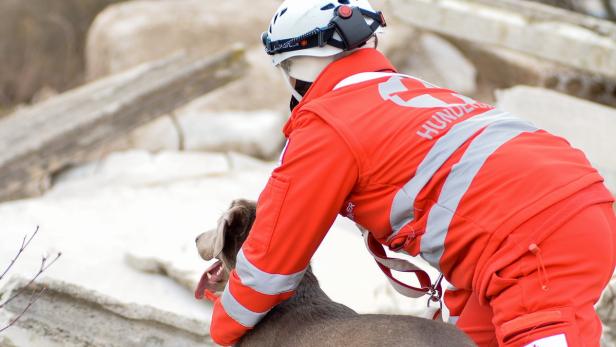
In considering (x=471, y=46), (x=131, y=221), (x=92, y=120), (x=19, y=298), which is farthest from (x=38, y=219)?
(x=471, y=46)

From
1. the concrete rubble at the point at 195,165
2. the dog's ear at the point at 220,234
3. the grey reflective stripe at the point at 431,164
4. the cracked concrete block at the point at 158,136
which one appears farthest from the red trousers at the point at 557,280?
the cracked concrete block at the point at 158,136

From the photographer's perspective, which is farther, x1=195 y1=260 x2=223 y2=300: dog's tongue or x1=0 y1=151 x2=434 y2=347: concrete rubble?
x1=0 y1=151 x2=434 y2=347: concrete rubble

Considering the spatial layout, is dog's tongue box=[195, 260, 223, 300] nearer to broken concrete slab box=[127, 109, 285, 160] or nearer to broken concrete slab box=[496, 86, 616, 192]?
broken concrete slab box=[496, 86, 616, 192]

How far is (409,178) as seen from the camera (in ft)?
9.50

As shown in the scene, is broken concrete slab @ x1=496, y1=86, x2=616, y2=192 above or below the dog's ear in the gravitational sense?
below

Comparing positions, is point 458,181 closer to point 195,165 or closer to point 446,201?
point 446,201

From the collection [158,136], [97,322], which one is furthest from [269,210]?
[158,136]

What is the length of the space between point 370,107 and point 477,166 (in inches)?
15.3

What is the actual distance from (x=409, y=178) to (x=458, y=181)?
0.15 metres

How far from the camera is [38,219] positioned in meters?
5.67

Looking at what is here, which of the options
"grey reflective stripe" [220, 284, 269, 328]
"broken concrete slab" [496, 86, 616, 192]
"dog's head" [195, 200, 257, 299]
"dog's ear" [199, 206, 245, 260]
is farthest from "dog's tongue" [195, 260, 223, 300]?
"broken concrete slab" [496, 86, 616, 192]

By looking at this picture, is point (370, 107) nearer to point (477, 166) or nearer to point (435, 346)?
point (477, 166)

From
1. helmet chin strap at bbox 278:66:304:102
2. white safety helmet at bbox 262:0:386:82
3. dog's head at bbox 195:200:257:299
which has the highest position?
white safety helmet at bbox 262:0:386:82

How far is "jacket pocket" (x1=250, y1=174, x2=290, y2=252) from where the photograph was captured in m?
2.95
